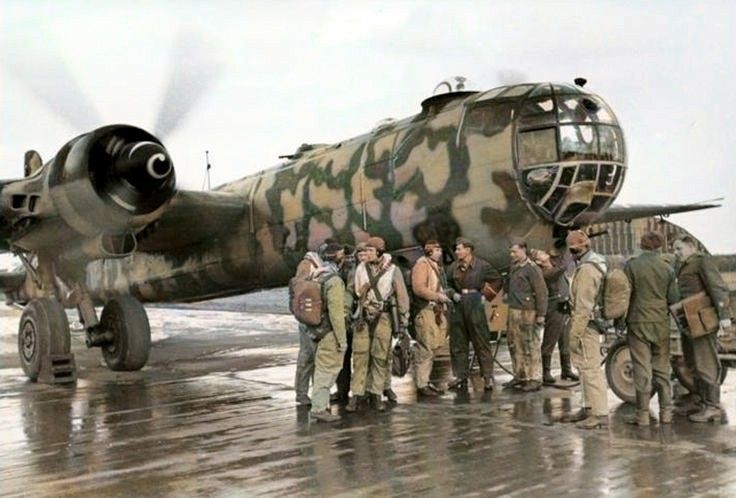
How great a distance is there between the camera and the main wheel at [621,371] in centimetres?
823

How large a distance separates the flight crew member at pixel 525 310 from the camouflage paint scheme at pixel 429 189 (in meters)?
0.46

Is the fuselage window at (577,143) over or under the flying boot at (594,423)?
over

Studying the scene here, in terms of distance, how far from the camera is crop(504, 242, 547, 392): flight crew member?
30.9 feet

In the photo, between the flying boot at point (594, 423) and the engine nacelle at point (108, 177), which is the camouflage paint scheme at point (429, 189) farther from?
the flying boot at point (594, 423)

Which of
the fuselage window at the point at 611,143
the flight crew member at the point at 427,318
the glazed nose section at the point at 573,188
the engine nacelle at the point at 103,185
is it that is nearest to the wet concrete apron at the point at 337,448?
the flight crew member at the point at 427,318

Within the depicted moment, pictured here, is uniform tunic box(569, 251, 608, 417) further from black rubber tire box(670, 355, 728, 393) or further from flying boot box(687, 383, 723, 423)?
black rubber tire box(670, 355, 728, 393)

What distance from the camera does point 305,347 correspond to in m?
8.51

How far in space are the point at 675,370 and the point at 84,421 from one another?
592cm

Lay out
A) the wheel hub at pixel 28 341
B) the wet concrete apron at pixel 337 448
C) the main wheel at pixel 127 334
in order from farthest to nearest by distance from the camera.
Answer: the main wheel at pixel 127 334
the wheel hub at pixel 28 341
the wet concrete apron at pixel 337 448

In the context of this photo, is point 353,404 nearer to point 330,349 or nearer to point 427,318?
point 330,349

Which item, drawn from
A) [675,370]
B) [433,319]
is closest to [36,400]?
[433,319]

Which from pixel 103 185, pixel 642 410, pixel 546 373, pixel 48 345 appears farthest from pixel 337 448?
pixel 48 345

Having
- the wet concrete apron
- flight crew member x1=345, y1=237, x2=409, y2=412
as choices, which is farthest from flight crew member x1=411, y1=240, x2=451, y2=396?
flight crew member x1=345, y1=237, x2=409, y2=412

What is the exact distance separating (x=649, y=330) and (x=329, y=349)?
291cm
